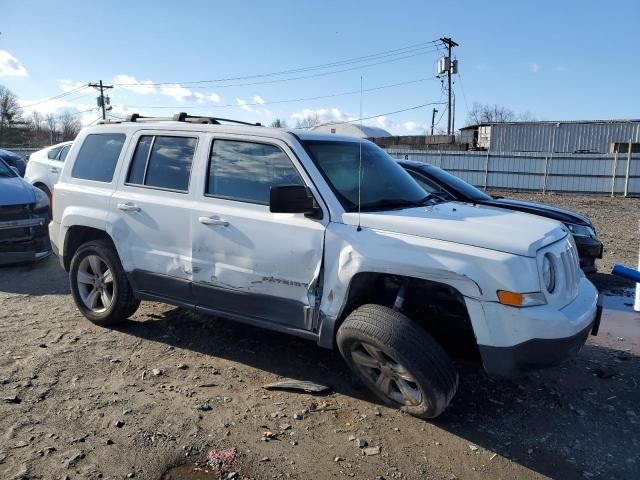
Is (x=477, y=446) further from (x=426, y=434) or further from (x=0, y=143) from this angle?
(x=0, y=143)

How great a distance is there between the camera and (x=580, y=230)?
654 centimetres

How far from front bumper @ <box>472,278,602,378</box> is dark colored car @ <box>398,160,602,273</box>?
3440mm

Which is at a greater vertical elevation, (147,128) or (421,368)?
(147,128)

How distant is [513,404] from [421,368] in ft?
3.29

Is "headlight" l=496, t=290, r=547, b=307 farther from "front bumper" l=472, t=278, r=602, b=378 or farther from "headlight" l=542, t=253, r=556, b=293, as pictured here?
"headlight" l=542, t=253, r=556, b=293

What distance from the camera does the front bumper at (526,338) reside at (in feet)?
10.0

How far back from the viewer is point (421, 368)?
3234 mm

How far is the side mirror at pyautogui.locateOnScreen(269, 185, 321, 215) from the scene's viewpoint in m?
3.50

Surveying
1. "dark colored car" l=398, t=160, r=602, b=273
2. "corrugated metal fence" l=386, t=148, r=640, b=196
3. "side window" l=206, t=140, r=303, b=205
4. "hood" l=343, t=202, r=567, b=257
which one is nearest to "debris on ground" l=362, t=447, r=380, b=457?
"hood" l=343, t=202, r=567, b=257

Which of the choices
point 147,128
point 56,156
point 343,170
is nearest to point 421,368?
point 343,170

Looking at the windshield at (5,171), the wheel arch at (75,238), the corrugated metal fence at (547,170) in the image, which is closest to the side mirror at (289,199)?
the wheel arch at (75,238)

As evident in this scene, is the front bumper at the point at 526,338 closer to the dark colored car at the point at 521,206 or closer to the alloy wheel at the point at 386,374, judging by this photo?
the alloy wheel at the point at 386,374

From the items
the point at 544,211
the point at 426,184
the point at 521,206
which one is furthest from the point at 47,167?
the point at 544,211

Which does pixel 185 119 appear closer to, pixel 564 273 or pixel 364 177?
pixel 364 177
